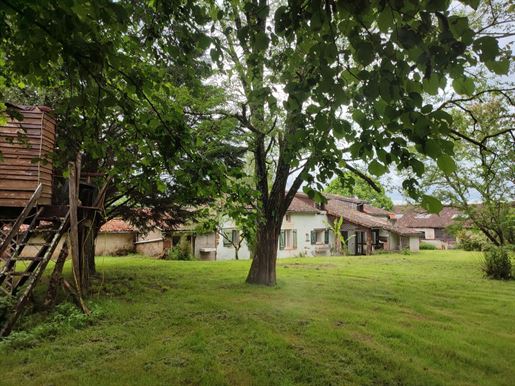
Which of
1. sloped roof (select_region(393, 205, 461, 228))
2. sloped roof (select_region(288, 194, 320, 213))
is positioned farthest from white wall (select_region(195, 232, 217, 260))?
sloped roof (select_region(393, 205, 461, 228))

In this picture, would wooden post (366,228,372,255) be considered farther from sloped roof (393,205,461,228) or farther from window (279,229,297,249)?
sloped roof (393,205,461,228)

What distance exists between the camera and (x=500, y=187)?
14.7 meters

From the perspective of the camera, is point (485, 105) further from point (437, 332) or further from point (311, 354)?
point (311, 354)

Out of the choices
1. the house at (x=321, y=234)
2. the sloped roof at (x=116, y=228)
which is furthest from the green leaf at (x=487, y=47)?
the sloped roof at (x=116, y=228)

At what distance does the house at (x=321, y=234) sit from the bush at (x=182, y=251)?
262 centimetres

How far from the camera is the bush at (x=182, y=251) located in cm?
2269

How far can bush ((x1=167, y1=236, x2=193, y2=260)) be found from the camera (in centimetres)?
2269

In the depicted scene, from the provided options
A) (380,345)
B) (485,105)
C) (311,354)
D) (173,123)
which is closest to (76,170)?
(173,123)

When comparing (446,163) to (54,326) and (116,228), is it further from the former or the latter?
(116,228)

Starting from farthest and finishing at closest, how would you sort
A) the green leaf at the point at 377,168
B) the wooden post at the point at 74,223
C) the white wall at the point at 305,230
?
the white wall at the point at 305,230 < the wooden post at the point at 74,223 < the green leaf at the point at 377,168

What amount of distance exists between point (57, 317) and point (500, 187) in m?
16.3

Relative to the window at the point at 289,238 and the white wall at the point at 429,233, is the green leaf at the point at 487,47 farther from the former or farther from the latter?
the white wall at the point at 429,233

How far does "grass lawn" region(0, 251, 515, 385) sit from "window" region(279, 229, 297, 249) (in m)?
17.7

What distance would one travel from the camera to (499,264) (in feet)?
48.1
